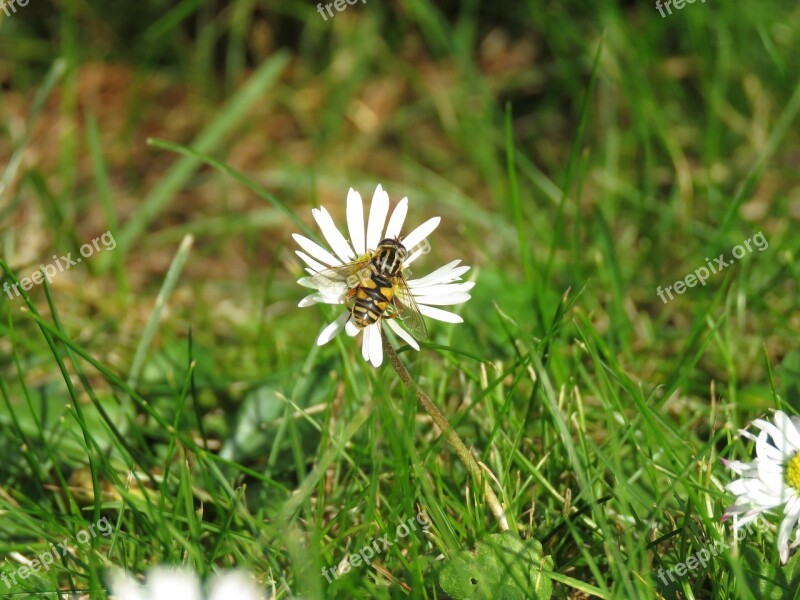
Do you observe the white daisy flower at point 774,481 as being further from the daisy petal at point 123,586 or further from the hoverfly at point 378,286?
the daisy petal at point 123,586

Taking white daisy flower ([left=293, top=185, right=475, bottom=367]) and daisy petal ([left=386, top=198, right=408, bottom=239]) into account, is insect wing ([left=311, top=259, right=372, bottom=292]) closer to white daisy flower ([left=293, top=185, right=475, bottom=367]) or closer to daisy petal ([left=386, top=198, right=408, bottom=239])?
white daisy flower ([left=293, top=185, right=475, bottom=367])

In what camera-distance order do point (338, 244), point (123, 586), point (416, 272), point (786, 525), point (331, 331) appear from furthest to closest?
point (416, 272), point (338, 244), point (331, 331), point (786, 525), point (123, 586)

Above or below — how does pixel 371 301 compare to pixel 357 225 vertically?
below

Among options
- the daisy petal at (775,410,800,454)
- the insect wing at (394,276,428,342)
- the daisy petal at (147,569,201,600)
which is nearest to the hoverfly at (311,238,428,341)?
the insect wing at (394,276,428,342)

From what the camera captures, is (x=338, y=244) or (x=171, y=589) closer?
(x=171, y=589)

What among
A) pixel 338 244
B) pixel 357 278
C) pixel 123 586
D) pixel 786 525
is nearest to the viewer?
pixel 123 586

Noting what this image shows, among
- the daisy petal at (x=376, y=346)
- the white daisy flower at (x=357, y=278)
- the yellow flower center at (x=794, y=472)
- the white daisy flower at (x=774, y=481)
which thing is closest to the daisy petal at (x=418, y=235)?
the white daisy flower at (x=357, y=278)

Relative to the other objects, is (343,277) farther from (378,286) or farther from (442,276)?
(442,276)

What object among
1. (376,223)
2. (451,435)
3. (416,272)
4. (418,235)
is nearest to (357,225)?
(376,223)
